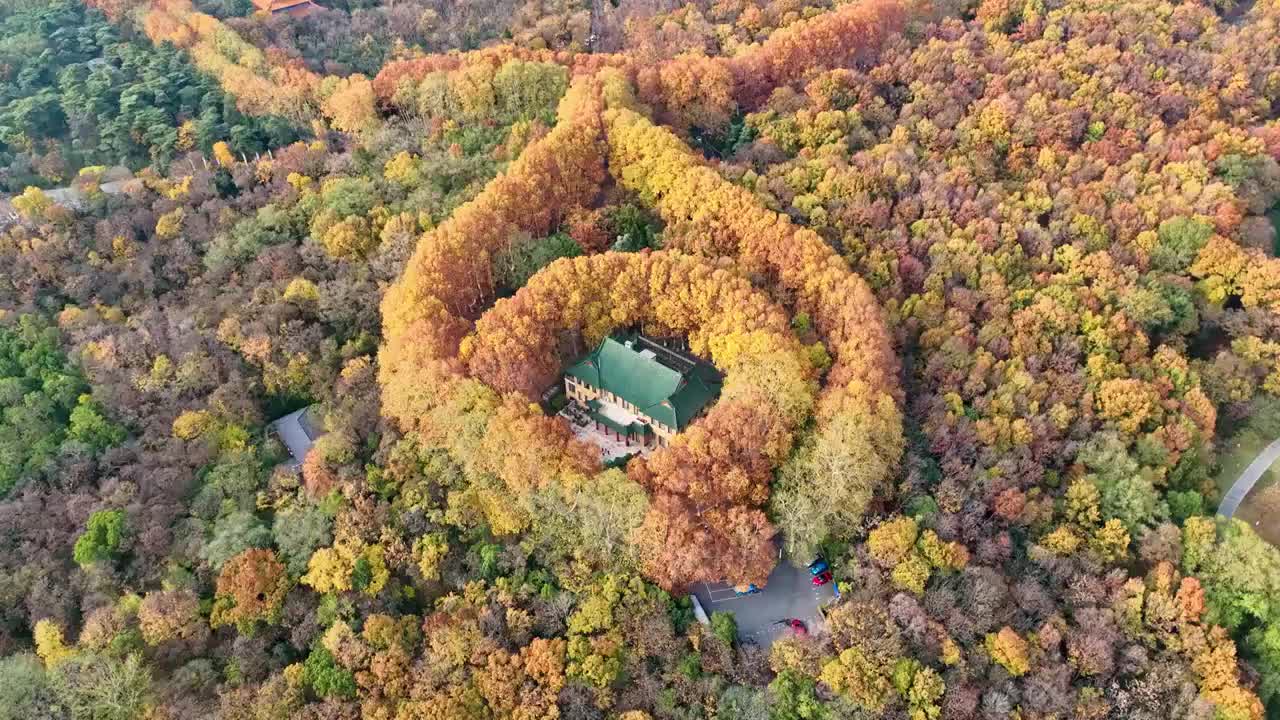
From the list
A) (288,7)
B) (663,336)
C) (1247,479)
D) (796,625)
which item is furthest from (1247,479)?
(288,7)

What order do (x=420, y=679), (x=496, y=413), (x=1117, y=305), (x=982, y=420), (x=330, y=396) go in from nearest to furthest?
(x=420, y=679)
(x=496, y=413)
(x=982, y=420)
(x=330, y=396)
(x=1117, y=305)

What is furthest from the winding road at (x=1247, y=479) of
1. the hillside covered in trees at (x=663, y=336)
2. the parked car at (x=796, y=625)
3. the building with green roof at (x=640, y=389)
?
the building with green roof at (x=640, y=389)

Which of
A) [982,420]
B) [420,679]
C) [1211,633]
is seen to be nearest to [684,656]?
[420,679]

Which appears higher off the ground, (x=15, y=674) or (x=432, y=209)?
(x=432, y=209)

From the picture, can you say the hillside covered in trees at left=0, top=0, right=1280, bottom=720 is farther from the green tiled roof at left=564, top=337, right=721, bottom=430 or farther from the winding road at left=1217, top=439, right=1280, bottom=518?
the green tiled roof at left=564, top=337, right=721, bottom=430

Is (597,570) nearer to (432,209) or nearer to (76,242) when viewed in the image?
(432,209)

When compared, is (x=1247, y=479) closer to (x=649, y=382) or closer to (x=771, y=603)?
(x=771, y=603)

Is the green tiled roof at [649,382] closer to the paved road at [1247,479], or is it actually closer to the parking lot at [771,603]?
the parking lot at [771,603]
